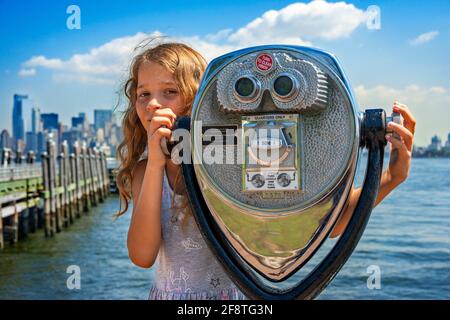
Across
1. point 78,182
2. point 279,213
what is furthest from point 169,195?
point 78,182

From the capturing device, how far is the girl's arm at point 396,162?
127cm

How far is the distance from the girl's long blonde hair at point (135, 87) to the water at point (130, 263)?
7.75m

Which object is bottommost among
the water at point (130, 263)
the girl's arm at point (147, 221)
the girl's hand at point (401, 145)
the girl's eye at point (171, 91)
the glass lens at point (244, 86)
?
the water at point (130, 263)

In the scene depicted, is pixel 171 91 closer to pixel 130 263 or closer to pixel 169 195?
pixel 169 195

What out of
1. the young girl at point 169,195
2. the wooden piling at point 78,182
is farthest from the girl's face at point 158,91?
the wooden piling at point 78,182

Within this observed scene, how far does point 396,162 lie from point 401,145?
0.05m

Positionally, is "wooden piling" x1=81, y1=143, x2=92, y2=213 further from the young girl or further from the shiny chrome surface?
the shiny chrome surface

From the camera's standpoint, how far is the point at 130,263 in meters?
12.9

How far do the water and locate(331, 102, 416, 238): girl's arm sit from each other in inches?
309

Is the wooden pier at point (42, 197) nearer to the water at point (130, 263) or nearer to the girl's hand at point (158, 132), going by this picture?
the water at point (130, 263)

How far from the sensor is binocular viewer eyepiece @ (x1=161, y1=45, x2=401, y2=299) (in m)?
1.16
